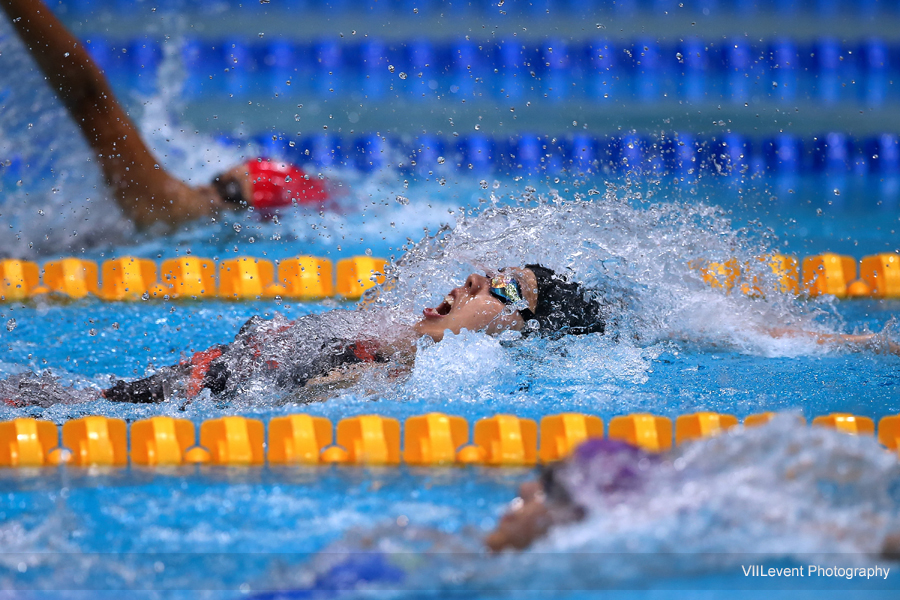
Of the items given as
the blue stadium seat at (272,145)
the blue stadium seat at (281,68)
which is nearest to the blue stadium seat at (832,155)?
the blue stadium seat at (272,145)

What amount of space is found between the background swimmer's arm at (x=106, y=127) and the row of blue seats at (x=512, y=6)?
8.08 ft

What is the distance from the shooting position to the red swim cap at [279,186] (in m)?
4.64

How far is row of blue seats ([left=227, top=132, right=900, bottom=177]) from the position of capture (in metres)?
5.37

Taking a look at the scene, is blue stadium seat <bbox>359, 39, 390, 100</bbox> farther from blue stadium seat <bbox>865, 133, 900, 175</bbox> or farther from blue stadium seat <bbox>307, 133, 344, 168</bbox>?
blue stadium seat <bbox>865, 133, 900, 175</bbox>

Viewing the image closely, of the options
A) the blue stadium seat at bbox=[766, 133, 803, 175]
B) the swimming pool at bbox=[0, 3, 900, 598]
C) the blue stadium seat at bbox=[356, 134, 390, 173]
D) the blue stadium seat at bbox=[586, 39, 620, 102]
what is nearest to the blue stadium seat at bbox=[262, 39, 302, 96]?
the blue stadium seat at bbox=[356, 134, 390, 173]

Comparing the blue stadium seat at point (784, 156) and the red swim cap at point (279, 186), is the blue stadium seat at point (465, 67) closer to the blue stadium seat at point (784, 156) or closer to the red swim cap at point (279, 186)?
the red swim cap at point (279, 186)

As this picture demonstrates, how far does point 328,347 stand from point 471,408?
0.43 m

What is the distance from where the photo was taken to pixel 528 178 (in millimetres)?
5266

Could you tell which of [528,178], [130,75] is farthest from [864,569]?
[130,75]

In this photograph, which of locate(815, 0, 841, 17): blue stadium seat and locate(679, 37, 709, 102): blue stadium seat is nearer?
locate(679, 37, 709, 102): blue stadium seat

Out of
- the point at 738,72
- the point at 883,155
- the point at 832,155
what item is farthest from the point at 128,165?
the point at 883,155

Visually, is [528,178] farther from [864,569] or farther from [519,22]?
[864,569]

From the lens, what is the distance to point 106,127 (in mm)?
3674

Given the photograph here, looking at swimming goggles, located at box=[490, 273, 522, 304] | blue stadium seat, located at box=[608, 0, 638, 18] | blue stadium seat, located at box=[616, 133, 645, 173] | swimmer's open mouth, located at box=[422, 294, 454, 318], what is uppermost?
blue stadium seat, located at box=[608, 0, 638, 18]
